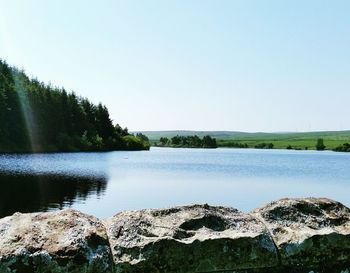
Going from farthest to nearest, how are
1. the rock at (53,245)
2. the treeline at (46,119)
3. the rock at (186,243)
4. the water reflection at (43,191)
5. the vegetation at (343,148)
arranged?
the vegetation at (343,148)
the treeline at (46,119)
the water reflection at (43,191)
the rock at (186,243)
the rock at (53,245)

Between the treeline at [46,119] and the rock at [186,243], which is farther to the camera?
the treeline at [46,119]

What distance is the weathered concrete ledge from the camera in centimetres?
251

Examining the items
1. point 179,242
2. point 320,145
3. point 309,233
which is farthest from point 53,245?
point 320,145

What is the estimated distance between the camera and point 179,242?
267 centimetres

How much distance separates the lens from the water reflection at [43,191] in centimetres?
2270

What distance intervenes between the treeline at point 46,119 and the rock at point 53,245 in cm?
9307

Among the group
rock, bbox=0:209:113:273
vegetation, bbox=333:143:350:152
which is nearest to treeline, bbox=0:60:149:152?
vegetation, bbox=333:143:350:152

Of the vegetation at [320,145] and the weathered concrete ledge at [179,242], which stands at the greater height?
the weathered concrete ledge at [179,242]

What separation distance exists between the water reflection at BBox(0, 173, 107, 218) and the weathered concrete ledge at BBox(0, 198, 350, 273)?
18.2 metres

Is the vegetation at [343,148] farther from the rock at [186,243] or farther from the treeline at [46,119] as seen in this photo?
the rock at [186,243]

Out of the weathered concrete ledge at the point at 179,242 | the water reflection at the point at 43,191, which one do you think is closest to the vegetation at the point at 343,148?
the water reflection at the point at 43,191

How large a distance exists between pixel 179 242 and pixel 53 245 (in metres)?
0.70

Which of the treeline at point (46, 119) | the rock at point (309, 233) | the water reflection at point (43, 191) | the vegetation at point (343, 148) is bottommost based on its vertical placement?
the vegetation at point (343, 148)

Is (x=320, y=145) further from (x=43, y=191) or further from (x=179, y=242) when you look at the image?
(x=179, y=242)
